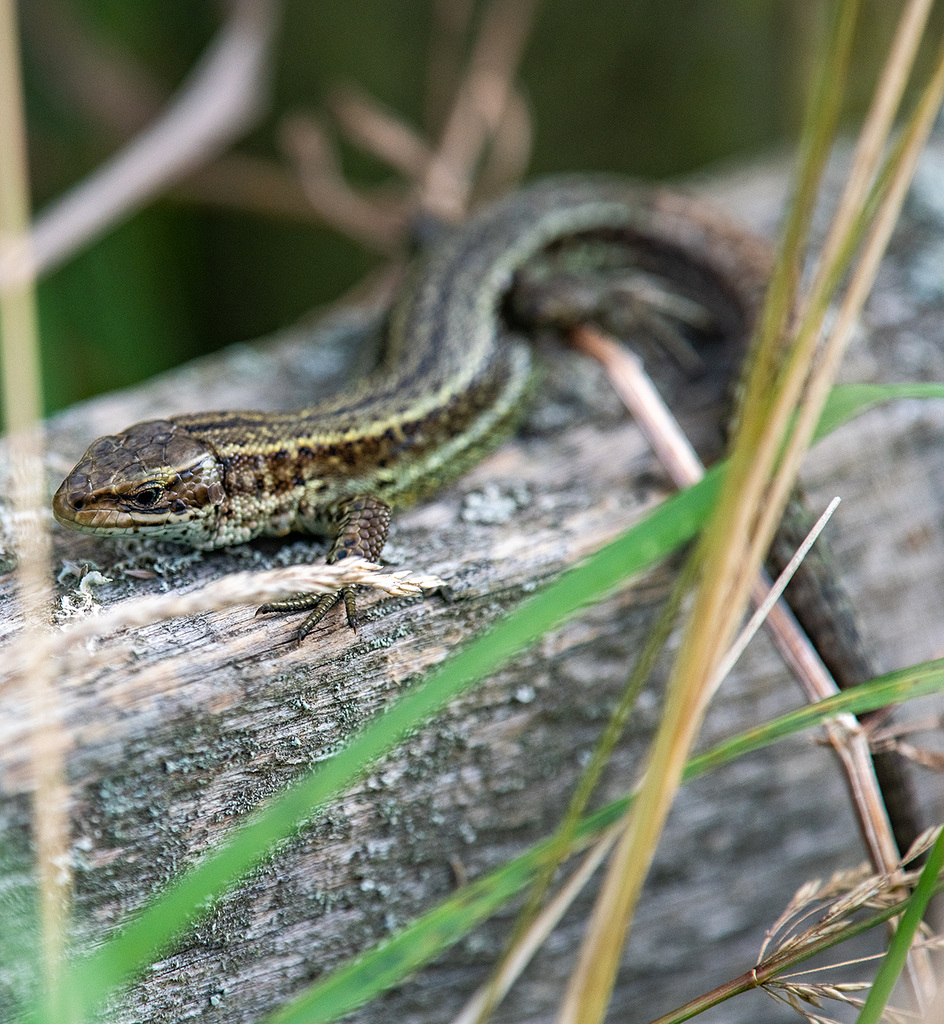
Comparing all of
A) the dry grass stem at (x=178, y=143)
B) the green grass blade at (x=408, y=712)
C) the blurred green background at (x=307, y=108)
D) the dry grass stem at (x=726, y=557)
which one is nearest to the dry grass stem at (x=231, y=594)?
the green grass blade at (x=408, y=712)

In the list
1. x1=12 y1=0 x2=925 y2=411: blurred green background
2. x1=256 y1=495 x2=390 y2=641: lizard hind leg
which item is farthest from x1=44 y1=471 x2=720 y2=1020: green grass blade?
x1=12 y1=0 x2=925 y2=411: blurred green background

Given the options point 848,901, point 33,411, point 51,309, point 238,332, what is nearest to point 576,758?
point 848,901

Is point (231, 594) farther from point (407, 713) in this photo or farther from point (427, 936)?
point (427, 936)

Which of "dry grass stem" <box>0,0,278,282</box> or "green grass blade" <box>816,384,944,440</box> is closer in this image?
"green grass blade" <box>816,384,944,440</box>

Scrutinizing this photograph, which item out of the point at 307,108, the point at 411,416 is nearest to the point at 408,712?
the point at 411,416

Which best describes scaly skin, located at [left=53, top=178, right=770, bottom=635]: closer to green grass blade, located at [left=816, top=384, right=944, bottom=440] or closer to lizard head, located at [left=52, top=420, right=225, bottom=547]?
lizard head, located at [left=52, top=420, right=225, bottom=547]

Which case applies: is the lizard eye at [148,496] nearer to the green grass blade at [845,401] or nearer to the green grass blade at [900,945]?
the green grass blade at [845,401]
